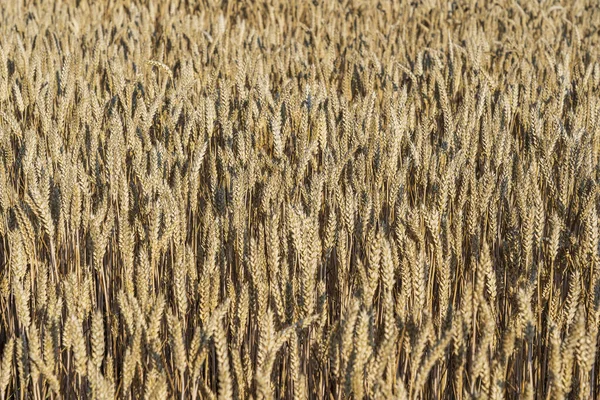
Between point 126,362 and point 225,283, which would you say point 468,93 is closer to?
point 225,283

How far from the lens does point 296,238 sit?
1.54 m

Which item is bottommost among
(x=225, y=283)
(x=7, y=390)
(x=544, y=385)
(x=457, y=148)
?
(x=7, y=390)

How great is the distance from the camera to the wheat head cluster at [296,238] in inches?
51.8

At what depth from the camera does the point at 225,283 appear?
1771mm

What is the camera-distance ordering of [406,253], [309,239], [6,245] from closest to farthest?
1. [406,253]
2. [309,239]
3. [6,245]

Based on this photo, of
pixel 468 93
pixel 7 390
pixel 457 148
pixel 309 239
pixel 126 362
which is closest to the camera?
pixel 126 362

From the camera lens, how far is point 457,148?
7.48 ft

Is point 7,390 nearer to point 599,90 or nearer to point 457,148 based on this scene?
point 457,148

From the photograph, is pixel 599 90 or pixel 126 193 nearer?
pixel 126 193

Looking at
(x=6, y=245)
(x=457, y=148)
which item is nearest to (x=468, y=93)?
(x=457, y=148)

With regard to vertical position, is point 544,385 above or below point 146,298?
below

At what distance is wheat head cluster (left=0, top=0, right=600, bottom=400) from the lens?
4.32 feet

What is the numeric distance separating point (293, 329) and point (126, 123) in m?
1.26

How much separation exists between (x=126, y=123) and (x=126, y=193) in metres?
0.63
